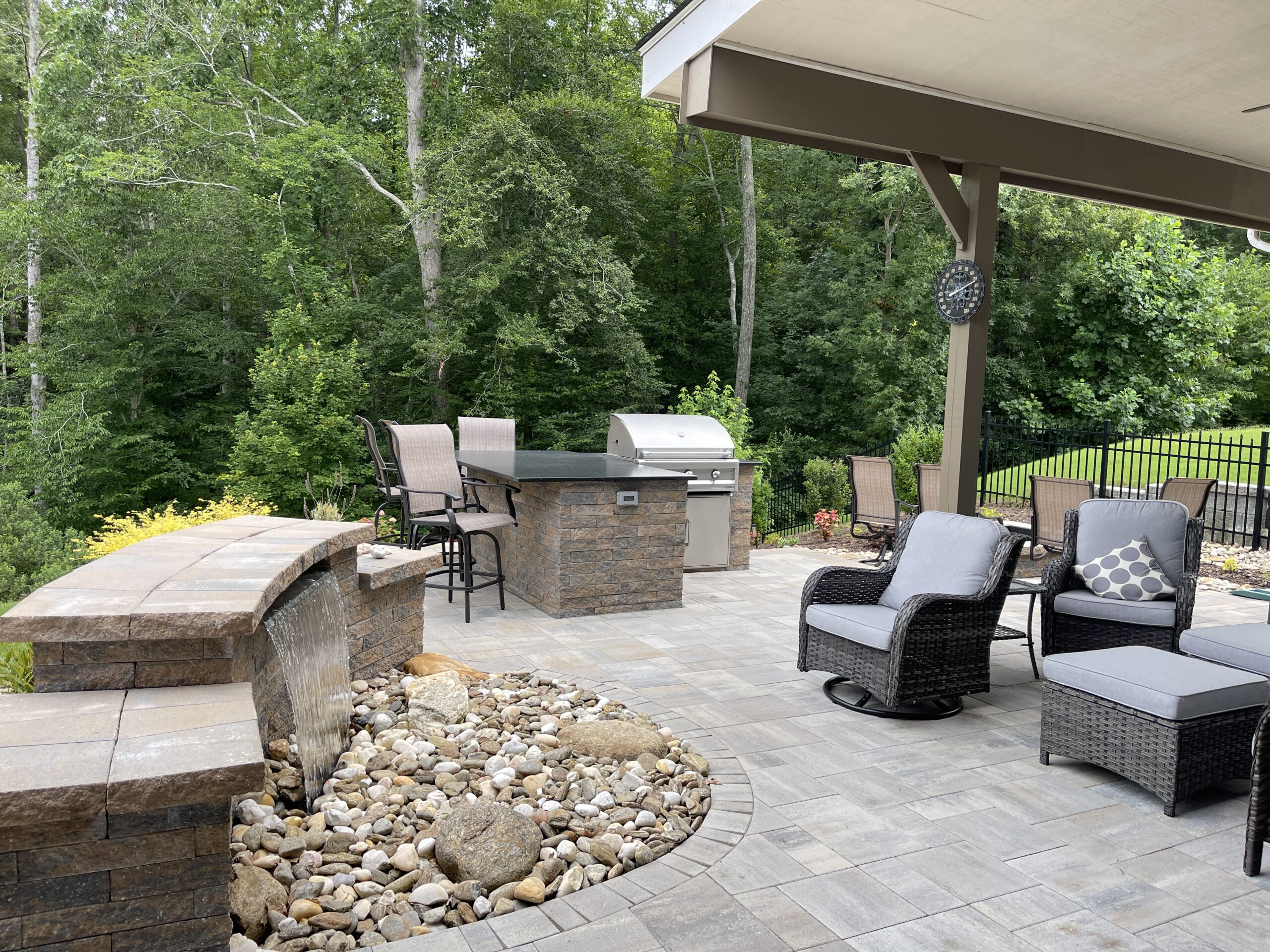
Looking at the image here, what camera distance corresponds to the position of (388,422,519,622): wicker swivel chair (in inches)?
209

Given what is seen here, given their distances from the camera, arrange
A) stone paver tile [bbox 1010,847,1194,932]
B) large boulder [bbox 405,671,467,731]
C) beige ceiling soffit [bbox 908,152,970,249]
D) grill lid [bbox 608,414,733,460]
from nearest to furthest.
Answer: stone paver tile [bbox 1010,847,1194,932] → large boulder [bbox 405,671,467,731] → beige ceiling soffit [bbox 908,152,970,249] → grill lid [bbox 608,414,733,460]

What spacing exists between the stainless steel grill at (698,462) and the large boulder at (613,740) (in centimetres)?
339

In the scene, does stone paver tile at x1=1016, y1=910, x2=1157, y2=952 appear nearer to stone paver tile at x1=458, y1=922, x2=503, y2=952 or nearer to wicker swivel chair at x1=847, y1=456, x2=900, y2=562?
stone paver tile at x1=458, y1=922, x2=503, y2=952

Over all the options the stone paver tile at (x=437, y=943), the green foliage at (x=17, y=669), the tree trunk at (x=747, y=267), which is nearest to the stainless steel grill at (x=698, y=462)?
the green foliage at (x=17, y=669)

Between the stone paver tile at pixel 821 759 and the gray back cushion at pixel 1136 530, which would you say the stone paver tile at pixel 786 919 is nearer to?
the stone paver tile at pixel 821 759

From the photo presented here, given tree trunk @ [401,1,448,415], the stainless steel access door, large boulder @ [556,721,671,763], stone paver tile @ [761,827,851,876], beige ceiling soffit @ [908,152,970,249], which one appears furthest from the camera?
tree trunk @ [401,1,448,415]

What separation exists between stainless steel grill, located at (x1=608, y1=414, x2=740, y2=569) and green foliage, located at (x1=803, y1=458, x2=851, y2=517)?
165 inches

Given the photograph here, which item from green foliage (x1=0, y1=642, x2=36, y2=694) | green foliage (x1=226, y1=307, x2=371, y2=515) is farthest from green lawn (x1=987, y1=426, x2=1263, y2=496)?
green foliage (x1=0, y1=642, x2=36, y2=694)

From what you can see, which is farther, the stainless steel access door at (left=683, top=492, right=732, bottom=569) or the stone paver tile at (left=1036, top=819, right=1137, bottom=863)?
the stainless steel access door at (left=683, top=492, right=732, bottom=569)

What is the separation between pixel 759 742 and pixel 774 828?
0.73 meters

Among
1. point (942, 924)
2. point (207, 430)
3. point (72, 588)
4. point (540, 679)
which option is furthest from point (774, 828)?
point (207, 430)

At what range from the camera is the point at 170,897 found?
169 centimetres

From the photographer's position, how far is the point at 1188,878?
2463mm

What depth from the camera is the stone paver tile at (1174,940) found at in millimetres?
2104
